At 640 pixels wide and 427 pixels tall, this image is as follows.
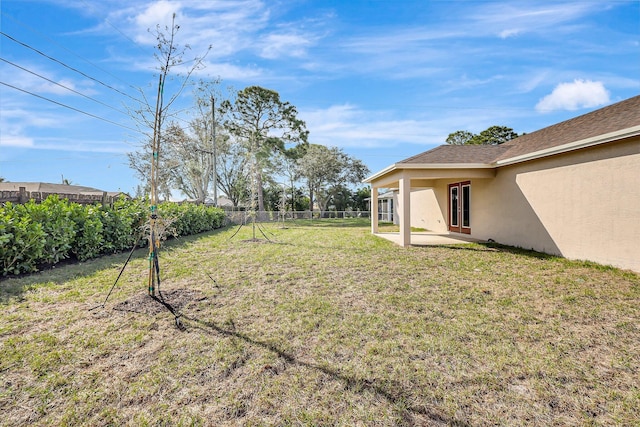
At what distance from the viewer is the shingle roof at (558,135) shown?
20.8 feet

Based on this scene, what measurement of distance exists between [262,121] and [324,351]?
2520 cm

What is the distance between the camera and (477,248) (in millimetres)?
8406

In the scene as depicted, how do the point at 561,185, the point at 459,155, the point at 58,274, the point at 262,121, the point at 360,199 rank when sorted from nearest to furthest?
1. the point at 58,274
2. the point at 561,185
3. the point at 459,155
4. the point at 262,121
5. the point at 360,199

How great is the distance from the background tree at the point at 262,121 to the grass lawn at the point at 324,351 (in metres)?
20.9

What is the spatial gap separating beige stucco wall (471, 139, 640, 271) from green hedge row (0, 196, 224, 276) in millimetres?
7851

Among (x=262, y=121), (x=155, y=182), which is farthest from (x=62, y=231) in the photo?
(x=262, y=121)

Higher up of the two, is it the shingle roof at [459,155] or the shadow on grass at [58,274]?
the shingle roof at [459,155]

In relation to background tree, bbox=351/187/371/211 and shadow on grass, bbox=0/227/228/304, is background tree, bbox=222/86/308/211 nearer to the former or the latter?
background tree, bbox=351/187/371/211

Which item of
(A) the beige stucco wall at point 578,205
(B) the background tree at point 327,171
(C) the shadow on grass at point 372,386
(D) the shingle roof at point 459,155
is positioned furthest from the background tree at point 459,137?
(C) the shadow on grass at point 372,386

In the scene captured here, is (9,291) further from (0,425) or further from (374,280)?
(374,280)

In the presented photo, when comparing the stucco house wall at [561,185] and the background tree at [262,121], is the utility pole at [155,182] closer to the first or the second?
the stucco house wall at [561,185]

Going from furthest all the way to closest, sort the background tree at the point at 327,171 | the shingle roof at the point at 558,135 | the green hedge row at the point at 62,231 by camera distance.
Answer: the background tree at the point at 327,171, the shingle roof at the point at 558,135, the green hedge row at the point at 62,231

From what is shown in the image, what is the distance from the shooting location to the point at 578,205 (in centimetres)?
643

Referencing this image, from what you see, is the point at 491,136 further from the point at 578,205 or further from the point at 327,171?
the point at 578,205
